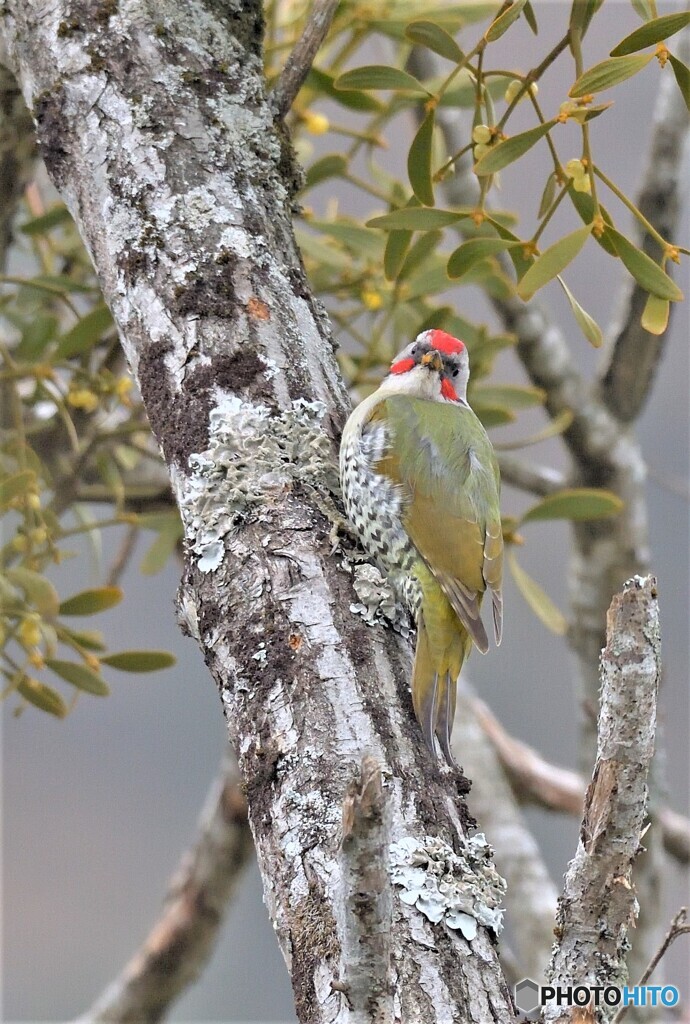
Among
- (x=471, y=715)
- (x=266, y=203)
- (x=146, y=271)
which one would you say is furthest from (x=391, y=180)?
(x=471, y=715)

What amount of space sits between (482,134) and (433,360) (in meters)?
0.70

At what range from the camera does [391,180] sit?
7.47ft

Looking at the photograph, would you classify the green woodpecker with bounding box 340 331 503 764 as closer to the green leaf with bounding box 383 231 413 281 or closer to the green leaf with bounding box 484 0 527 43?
the green leaf with bounding box 383 231 413 281

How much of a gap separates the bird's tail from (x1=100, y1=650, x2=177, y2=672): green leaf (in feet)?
1.72

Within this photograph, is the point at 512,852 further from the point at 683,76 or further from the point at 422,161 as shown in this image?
the point at 683,76

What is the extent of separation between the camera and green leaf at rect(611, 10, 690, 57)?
4.60ft

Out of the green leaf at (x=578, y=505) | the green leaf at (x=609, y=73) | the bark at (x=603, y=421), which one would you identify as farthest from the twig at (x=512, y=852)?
the green leaf at (x=609, y=73)

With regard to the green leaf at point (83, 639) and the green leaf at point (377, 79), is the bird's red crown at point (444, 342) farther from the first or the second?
the green leaf at point (83, 639)

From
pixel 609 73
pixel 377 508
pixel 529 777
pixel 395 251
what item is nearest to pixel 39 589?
pixel 377 508

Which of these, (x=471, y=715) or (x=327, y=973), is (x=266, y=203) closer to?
(x=327, y=973)

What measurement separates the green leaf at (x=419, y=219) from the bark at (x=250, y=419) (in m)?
0.16

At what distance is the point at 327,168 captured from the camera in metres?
2.08

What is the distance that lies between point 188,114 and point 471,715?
1.82 meters

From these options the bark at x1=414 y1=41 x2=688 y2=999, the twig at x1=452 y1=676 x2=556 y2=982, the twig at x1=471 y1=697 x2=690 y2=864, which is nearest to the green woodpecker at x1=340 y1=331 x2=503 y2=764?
the bark at x1=414 y1=41 x2=688 y2=999
